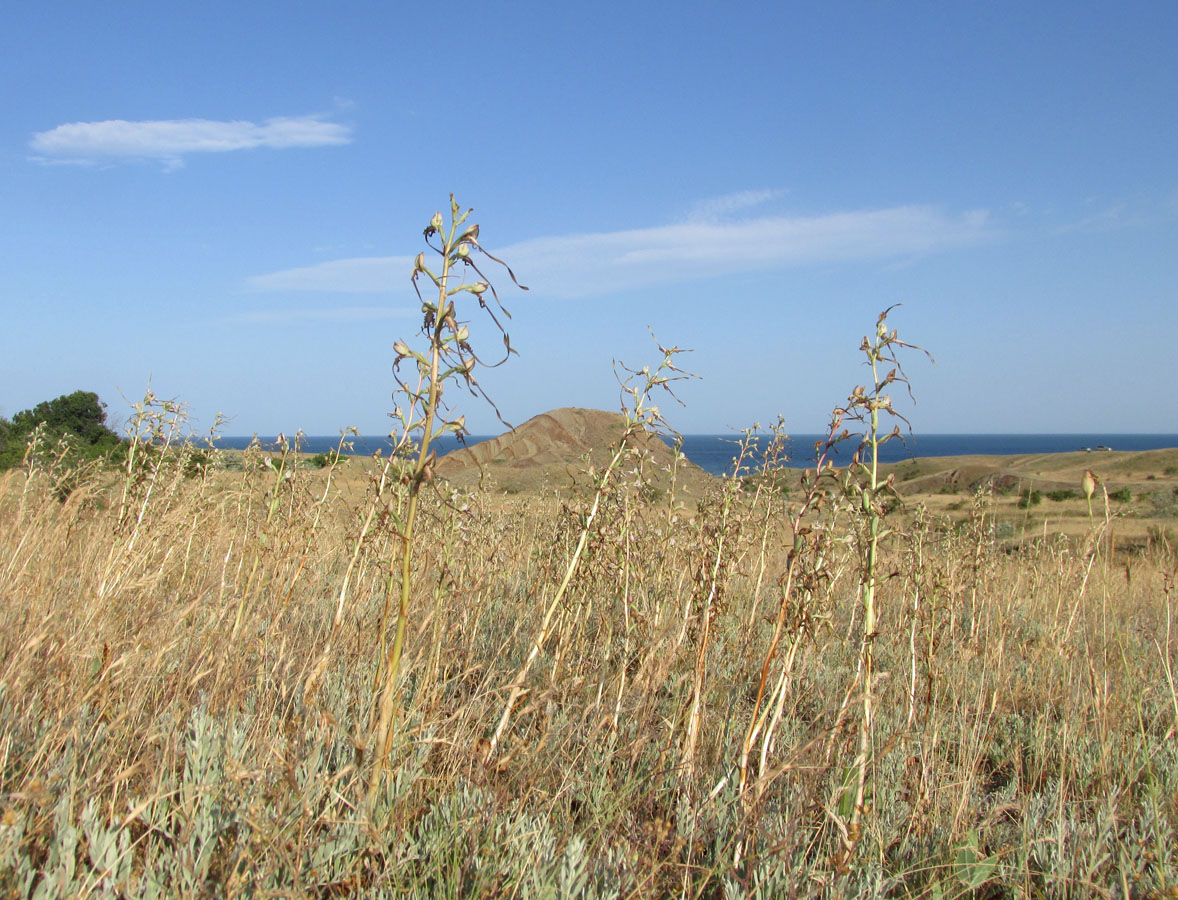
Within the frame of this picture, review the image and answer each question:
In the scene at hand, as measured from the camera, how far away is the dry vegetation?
6.09 feet

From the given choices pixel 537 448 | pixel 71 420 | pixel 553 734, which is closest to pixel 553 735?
pixel 553 734

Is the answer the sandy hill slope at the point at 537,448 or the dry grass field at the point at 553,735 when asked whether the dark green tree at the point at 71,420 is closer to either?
the sandy hill slope at the point at 537,448

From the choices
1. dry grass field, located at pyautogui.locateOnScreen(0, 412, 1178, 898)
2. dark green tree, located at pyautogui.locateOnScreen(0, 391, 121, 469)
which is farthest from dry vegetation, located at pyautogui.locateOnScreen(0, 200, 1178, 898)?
dark green tree, located at pyautogui.locateOnScreen(0, 391, 121, 469)

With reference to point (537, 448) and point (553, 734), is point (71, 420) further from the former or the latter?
point (553, 734)

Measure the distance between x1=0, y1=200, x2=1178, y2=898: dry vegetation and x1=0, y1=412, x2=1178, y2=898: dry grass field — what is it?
19mm

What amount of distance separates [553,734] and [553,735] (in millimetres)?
12

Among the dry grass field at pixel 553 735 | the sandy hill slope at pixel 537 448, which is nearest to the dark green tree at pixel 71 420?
the sandy hill slope at pixel 537 448

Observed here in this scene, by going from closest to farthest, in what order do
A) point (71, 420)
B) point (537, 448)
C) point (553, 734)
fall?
point (553, 734) → point (71, 420) → point (537, 448)

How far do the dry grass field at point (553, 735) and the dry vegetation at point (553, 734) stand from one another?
0.02m

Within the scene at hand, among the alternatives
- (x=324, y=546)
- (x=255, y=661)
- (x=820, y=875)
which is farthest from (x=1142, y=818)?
(x=324, y=546)

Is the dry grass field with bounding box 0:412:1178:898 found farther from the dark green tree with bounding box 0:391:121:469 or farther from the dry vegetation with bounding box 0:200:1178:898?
the dark green tree with bounding box 0:391:121:469

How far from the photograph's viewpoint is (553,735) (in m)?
2.73

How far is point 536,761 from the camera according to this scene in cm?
252

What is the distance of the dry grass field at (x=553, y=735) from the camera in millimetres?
1870
